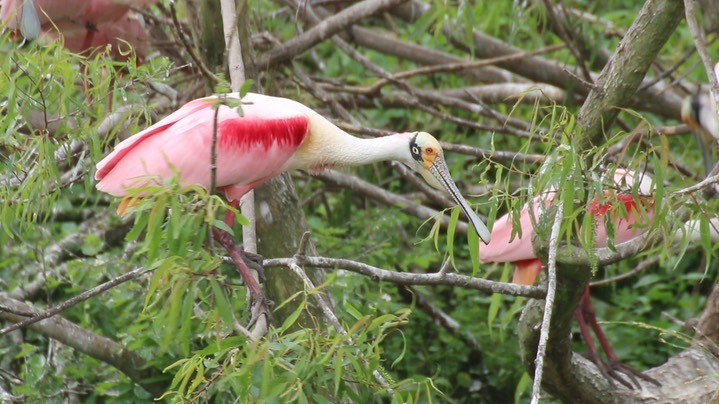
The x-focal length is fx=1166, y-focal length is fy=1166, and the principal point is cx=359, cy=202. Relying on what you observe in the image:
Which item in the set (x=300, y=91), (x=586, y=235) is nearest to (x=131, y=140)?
(x=586, y=235)

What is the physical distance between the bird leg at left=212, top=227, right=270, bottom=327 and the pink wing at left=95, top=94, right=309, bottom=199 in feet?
0.54

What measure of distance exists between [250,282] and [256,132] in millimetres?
438

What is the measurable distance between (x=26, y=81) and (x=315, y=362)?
4.31 ft

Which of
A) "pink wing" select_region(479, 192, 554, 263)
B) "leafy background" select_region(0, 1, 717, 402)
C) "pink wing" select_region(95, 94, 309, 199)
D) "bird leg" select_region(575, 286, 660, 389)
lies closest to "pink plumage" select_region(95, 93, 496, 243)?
"pink wing" select_region(95, 94, 309, 199)

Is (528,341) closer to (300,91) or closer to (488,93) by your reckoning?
(300,91)

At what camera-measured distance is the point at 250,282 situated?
3.20 metres

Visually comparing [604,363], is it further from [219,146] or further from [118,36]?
[118,36]

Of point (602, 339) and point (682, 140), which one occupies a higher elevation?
point (682, 140)

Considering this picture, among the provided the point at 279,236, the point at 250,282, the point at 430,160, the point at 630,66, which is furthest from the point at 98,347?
the point at 630,66

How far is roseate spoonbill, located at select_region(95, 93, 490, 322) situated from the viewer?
3.16 m

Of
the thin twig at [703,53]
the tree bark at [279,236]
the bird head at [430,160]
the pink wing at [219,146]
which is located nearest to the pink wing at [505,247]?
the tree bark at [279,236]

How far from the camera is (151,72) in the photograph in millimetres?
3520

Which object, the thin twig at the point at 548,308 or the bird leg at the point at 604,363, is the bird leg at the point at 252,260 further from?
the bird leg at the point at 604,363

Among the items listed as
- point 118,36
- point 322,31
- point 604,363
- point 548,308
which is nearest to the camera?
point 548,308
